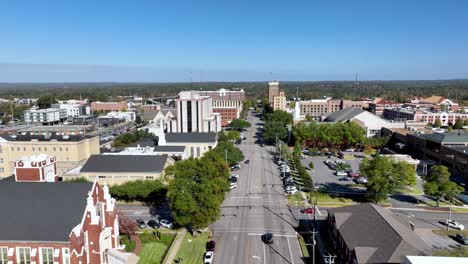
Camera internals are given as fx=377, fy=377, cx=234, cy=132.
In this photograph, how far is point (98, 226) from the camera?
123ft

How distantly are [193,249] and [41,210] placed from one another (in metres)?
17.4

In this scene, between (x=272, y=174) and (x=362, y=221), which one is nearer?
(x=362, y=221)

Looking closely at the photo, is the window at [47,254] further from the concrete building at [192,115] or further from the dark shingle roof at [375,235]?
the concrete building at [192,115]

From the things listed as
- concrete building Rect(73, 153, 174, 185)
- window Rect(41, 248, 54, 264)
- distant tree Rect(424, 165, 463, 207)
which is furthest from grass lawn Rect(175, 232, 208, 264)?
distant tree Rect(424, 165, 463, 207)

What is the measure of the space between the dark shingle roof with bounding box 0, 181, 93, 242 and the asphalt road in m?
16.3

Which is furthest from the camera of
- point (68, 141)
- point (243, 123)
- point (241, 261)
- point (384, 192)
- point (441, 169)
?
point (243, 123)

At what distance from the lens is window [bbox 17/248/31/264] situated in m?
35.5

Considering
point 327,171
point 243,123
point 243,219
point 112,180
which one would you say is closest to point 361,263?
point 243,219

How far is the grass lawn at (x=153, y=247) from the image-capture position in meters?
42.4

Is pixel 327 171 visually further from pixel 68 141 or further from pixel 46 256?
pixel 46 256

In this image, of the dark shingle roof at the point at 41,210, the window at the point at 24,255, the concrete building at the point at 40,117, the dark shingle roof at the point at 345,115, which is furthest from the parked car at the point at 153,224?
the concrete building at the point at 40,117

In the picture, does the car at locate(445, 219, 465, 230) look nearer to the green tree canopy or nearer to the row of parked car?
the green tree canopy

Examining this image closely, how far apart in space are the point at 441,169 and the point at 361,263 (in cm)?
3770

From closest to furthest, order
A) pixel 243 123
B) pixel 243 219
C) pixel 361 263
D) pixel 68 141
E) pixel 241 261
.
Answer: pixel 361 263
pixel 241 261
pixel 243 219
pixel 68 141
pixel 243 123
